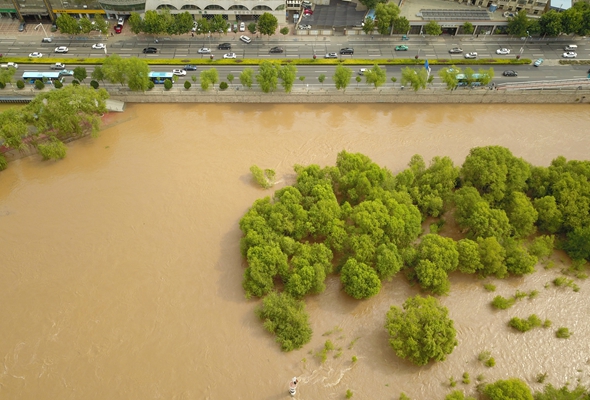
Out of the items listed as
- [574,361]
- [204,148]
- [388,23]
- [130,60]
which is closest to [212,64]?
[130,60]

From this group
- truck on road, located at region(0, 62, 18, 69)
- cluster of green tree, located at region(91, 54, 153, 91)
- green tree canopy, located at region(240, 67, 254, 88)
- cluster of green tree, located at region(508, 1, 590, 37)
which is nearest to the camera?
cluster of green tree, located at region(91, 54, 153, 91)

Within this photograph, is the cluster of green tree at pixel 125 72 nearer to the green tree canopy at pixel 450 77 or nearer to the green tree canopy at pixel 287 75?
the green tree canopy at pixel 287 75

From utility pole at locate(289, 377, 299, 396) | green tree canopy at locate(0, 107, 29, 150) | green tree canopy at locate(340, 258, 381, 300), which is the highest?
green tree canopy at locate(0, 107, 29, 150)

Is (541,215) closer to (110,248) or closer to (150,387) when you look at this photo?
(150,387)

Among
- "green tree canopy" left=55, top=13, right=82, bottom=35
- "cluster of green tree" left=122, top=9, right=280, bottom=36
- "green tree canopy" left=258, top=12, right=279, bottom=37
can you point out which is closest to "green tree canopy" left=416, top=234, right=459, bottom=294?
"green tree canopy" left=258, top=12, right=279, bottom=37

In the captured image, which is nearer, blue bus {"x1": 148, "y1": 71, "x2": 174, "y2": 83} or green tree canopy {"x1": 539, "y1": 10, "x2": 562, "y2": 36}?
blue bus {"x1": 148, "y1": 71, "x2": 174, "y2": 83}

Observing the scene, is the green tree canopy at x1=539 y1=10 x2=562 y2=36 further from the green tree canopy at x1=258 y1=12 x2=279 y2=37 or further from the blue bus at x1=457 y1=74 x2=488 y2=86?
the green tree canopy at x1=258 y1=12 x2=279 y2=37
